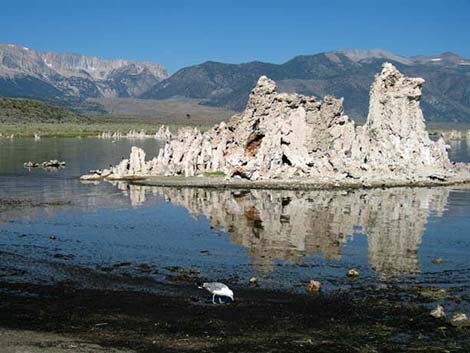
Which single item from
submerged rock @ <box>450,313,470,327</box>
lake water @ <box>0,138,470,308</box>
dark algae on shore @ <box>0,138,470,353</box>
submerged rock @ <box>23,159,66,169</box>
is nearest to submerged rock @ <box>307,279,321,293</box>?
dark algae on shore @ <box>0,138,470,353</box>

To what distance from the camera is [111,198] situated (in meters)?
56.2

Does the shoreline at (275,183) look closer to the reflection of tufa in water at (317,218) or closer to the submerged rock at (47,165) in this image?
the reflection of tufa in water at (317,218)

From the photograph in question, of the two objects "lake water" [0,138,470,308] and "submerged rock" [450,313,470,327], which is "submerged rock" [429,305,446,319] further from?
"lake water" [0,138,470,308]

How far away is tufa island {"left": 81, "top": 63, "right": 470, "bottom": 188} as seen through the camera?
7088cm

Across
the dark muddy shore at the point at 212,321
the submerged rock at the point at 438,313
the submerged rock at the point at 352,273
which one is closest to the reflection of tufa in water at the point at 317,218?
the submerged rock at the point at 352,273

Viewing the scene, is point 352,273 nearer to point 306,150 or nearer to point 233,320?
point 233,320

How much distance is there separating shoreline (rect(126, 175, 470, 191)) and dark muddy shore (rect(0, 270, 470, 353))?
38347mm

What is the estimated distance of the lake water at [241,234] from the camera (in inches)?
1155

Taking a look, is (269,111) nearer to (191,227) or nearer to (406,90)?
(406,90)

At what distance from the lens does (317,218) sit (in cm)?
4575

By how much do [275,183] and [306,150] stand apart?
9513 mm

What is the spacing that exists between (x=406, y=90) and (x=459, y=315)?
210ft

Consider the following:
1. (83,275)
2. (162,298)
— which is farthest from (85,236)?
(162,298)

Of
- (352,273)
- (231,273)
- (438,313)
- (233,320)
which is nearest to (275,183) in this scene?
(231,273)
